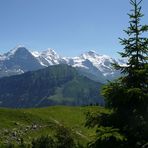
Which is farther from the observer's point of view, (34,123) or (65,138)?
(34,123)

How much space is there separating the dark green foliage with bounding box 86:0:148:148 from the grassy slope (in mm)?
53591

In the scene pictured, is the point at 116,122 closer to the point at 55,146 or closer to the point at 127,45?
the point at 127,45

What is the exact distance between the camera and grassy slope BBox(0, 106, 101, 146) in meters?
88.9

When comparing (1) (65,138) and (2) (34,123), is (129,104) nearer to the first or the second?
(1) (65,138)

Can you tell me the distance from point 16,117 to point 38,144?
5325cm

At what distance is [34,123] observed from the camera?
10138 cm

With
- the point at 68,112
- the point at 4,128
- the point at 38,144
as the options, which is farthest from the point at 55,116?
the point at 38,144

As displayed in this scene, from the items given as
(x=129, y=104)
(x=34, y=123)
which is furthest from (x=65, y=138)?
(x=34, y=123)

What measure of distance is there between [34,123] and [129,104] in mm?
77204

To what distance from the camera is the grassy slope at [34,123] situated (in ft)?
292

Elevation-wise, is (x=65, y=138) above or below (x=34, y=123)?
below

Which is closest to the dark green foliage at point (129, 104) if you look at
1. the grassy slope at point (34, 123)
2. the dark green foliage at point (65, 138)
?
the dark green foliage at point (65, 138)

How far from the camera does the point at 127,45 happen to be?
88.5 ft

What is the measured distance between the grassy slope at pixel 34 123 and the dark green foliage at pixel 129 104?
53591mm
